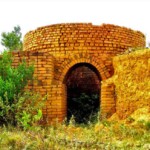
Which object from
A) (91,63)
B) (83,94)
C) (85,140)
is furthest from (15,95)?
(83,94)

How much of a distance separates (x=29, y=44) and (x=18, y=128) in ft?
12.6

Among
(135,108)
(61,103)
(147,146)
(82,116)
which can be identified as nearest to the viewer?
(147,146)

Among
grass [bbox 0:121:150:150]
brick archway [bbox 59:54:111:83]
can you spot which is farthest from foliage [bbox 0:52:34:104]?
brick archway [bbox 59:54:111:83]

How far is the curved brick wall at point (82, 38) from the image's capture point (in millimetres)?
8688

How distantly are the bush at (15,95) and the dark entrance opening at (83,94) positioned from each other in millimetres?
2002

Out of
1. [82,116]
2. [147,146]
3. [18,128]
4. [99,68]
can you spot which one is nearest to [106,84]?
[99,68]

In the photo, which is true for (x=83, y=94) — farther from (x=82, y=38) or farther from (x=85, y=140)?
(x=85, y=140)

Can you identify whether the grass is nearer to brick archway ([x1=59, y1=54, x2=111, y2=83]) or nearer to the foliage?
the foliage

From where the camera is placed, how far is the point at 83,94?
1025 centimetres

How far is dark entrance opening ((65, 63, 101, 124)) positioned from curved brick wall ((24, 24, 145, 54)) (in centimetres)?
58

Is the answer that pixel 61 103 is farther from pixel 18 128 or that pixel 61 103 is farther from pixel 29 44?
pixel 29 44

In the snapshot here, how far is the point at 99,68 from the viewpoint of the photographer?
852cm

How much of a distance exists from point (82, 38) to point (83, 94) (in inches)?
88.8

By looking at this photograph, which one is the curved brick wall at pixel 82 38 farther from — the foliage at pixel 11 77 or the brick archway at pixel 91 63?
the foliage at pixel 11 77
